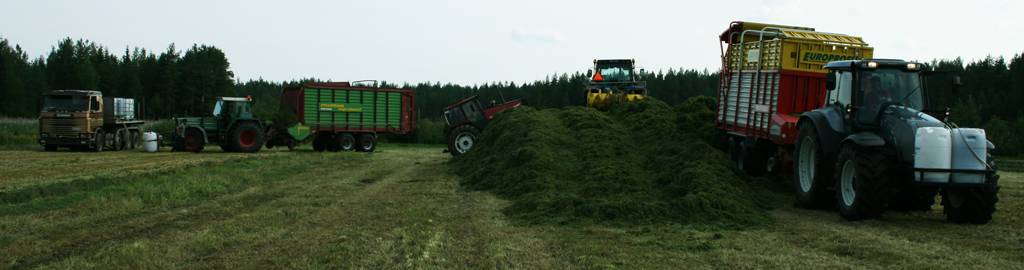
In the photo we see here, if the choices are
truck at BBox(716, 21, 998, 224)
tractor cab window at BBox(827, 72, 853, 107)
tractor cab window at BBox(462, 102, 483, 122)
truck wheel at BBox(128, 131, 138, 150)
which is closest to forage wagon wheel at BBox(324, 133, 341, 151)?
tractor cab window at BBox(462, 102, 483, 122)

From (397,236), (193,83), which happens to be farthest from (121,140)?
(193,83)

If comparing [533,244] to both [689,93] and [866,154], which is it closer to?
[866,154]

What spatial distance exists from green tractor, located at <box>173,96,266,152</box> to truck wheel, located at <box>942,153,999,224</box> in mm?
23139

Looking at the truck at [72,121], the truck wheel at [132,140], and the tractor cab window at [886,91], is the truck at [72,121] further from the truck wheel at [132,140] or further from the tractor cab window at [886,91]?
the tractor cab window at [886,91]

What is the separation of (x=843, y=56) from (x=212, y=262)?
10938 millimetres

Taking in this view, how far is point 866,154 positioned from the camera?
387 inches

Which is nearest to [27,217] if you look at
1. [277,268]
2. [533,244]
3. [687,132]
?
[277,268]

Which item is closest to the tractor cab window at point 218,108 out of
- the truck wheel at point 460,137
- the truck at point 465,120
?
the truck at point 465,120

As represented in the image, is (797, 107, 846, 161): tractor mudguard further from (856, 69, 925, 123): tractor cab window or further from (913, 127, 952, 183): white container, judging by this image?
(913, 127, 952, 183): white container

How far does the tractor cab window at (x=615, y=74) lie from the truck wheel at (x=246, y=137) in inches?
452

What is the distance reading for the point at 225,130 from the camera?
28.8 metres

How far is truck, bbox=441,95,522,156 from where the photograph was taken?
2550 cm

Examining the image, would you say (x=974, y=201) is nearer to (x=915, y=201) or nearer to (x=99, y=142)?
(x=915, y=201)

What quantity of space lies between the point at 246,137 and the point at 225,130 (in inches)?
27.9
